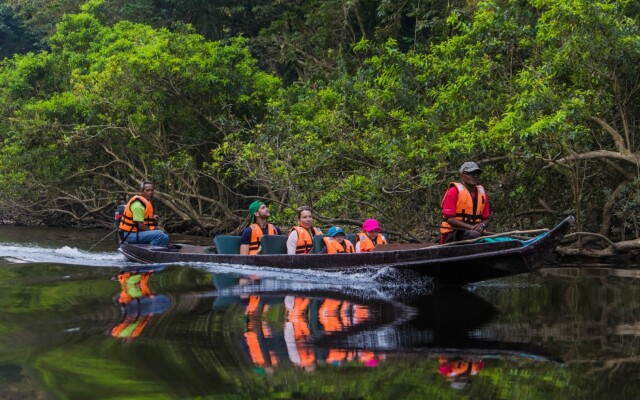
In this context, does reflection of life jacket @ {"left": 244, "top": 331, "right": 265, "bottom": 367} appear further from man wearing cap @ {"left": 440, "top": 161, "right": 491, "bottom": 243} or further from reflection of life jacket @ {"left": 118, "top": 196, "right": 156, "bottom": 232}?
reflection of life jacket @ {"left": 118, "top": 196, "right": 156, "bottom": 232}

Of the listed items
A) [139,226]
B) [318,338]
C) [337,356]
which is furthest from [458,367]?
[139,226]

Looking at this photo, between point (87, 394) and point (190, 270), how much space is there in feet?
24.2

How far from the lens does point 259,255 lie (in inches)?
438

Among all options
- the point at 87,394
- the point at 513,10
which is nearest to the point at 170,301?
the point at 87,394

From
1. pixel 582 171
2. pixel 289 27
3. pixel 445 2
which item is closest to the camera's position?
pixel 582 171

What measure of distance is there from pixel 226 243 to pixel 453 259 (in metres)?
4.40

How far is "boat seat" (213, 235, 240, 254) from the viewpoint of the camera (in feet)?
40.3

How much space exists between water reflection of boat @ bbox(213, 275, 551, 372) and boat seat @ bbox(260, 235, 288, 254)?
5.76 feet

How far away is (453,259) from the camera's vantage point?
892cm

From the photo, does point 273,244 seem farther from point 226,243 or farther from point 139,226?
point 139,226

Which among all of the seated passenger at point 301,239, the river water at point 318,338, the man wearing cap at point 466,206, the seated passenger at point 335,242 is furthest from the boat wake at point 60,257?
the man wearing cap at point 466,206

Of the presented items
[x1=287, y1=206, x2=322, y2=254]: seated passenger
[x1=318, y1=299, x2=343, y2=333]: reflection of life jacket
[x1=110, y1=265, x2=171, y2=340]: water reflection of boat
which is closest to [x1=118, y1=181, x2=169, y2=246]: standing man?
[x1=110, y1=265, x2=171, y2=340]: water reflection of boat

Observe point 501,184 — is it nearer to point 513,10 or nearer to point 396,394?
point 513,10

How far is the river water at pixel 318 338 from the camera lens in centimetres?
462
